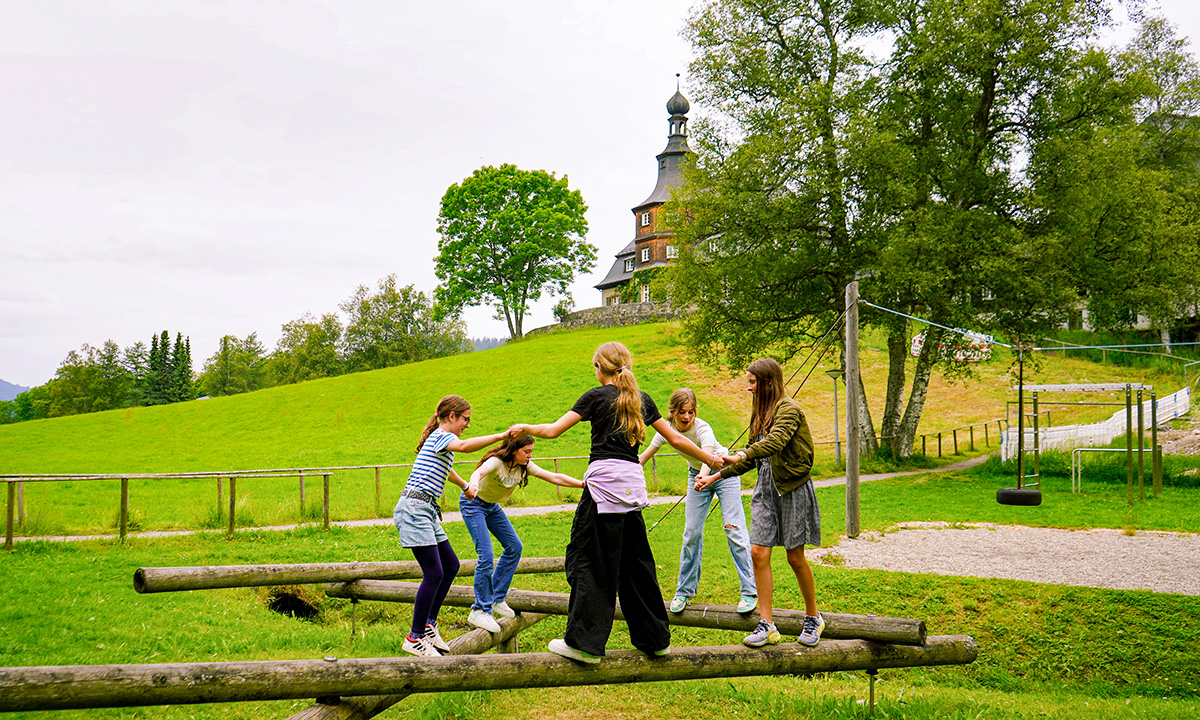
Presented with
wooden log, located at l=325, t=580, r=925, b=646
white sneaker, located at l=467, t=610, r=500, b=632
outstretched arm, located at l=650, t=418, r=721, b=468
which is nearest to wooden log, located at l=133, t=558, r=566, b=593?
wooden log, located at l=325, t=580, r=925, b=646

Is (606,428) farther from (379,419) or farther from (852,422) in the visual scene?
(379,419)

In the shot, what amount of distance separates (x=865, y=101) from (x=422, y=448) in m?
22.6

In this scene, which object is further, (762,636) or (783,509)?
(783,509)

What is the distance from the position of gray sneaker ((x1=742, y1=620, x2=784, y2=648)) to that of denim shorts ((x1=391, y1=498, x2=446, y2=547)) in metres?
2.34

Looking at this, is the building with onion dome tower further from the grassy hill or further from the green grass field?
the green grass field

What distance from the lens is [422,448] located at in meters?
5.98

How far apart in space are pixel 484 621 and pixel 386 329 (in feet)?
242

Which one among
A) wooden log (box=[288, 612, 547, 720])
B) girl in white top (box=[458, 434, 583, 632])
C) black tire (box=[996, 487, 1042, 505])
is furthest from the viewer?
black tire (box=[996, 487, 1042, 505])

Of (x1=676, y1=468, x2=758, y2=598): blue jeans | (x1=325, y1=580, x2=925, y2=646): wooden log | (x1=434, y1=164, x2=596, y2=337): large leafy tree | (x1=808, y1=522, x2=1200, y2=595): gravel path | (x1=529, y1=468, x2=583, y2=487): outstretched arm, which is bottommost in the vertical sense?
(x1=808, y1=522, x2=1200, y2=595): gravel path

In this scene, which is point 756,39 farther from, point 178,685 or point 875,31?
point 178,685

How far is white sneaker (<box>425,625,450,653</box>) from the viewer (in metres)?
5.63

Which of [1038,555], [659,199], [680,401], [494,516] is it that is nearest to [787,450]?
[680,401]

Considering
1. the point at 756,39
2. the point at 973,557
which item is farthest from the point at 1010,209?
the point at 973,557

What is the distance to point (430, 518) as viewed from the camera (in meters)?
5.66
